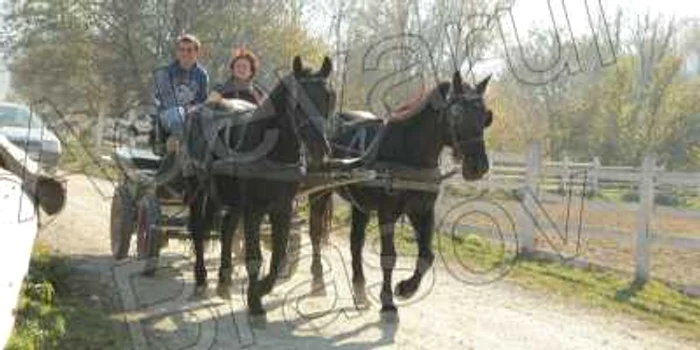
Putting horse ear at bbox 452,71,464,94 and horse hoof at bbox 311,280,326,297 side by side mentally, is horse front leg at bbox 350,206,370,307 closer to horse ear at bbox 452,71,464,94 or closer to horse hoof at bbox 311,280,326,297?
horse hoof at bbox 311,280,326,297

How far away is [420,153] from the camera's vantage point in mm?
7707

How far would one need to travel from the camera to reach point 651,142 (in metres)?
39.7

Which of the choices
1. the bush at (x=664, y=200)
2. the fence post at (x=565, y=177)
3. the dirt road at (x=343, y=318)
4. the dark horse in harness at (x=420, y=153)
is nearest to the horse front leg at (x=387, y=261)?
the dark horse in harness at (x=420, y=153)

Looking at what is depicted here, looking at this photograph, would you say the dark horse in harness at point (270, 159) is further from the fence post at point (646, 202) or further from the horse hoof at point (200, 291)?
the fence post at point (646, 202)

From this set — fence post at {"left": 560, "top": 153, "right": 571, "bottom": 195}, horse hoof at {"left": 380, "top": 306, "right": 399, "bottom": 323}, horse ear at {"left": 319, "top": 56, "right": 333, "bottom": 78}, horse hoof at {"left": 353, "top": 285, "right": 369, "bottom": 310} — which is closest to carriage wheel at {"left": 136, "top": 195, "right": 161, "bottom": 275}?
horse hoof at {"left": 353, "top": 285, "right": 369, "bottom": 310}

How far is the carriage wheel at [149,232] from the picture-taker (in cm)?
863

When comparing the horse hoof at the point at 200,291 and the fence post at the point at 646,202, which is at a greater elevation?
the fence post at the point at 646,202

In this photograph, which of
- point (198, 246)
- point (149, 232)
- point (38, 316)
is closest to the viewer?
point (38, 316)

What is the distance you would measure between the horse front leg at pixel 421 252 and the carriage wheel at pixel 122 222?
309 centimetres

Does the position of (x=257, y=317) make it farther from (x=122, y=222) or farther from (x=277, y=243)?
(x=122, y=222)

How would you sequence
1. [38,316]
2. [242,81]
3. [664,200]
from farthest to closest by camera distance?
[664,200] < [242,81] < [38,316]

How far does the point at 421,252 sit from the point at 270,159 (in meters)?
1.58

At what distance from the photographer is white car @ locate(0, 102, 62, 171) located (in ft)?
51.0

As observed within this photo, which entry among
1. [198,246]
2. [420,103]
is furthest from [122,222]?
[420,103]
